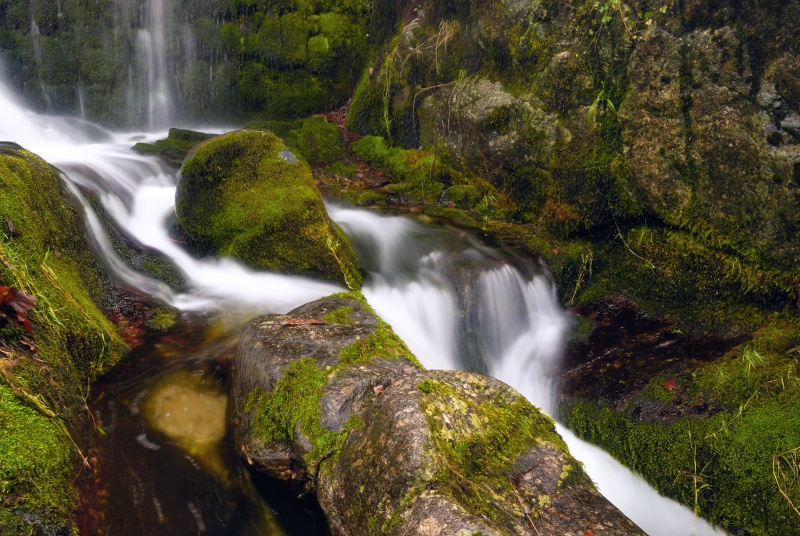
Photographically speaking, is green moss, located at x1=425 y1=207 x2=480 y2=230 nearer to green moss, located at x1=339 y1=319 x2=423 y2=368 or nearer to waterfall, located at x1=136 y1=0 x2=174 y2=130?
green moss, located at x1=339 y1=319 x2=423 y2=368

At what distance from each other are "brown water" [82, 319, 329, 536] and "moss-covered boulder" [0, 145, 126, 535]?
21 cm

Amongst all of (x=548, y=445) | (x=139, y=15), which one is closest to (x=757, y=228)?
(x=548, y=445)

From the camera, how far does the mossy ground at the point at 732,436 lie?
3926 mm

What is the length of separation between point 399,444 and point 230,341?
8.97 feet

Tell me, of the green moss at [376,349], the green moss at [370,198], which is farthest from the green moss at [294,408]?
the green moss at [370,198]

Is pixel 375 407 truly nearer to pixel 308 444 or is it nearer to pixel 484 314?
pixel 308 444

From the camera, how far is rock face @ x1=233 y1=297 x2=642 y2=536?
2.51 metres

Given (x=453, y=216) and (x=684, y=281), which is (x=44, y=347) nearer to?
(x=453, y=216)

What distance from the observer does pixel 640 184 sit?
6.17 meters

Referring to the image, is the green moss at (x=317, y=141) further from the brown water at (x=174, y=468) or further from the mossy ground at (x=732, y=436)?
the mossy ground at (x=732, y=436)

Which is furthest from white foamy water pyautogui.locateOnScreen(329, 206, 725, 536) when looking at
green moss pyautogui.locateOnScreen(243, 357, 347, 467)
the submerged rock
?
the submerged rock

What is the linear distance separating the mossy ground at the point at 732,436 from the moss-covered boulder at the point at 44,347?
169 inches

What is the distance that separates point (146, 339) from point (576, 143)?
5.42 meters

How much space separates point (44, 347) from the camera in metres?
3.51
